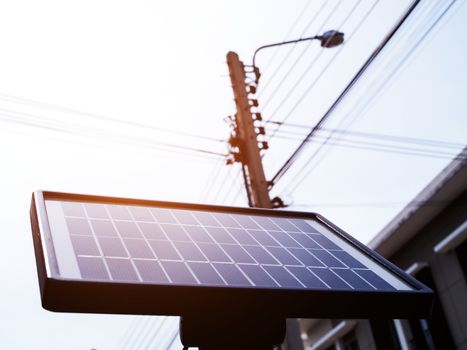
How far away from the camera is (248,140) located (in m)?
13.7

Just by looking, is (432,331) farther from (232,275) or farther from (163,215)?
(232,275)

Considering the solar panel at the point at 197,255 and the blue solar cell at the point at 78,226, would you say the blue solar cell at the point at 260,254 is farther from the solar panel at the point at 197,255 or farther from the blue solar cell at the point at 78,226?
the blue solar cell at the point at 78,226

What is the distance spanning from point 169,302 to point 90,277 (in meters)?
0.31

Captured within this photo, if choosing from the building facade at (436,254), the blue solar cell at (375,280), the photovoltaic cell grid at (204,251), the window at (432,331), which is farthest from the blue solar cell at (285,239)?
the window at (432,331)

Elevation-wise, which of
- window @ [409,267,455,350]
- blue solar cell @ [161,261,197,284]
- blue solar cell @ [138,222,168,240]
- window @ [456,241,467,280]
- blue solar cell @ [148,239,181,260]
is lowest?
blue solar cell @ [161,261,197,284]

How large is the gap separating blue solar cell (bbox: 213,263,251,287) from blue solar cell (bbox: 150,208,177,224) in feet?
1.87

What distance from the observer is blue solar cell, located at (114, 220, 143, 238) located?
110 inches

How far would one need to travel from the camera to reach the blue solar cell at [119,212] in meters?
3.01

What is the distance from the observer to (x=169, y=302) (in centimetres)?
223

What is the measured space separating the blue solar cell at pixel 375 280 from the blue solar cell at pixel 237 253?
21.9 inches

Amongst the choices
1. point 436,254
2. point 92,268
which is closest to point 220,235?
point 92,268

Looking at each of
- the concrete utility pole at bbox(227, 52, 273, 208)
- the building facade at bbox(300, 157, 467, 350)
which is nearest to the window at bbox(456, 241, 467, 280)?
the building facade at bbox(300, 157, 467, 350)

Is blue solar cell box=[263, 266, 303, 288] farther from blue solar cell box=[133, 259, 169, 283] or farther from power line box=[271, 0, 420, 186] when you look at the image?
power line box=[271, 0, 420, 186]

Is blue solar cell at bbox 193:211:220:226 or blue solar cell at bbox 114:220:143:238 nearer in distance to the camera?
blue solar cell at bbox 114:220:143:238
